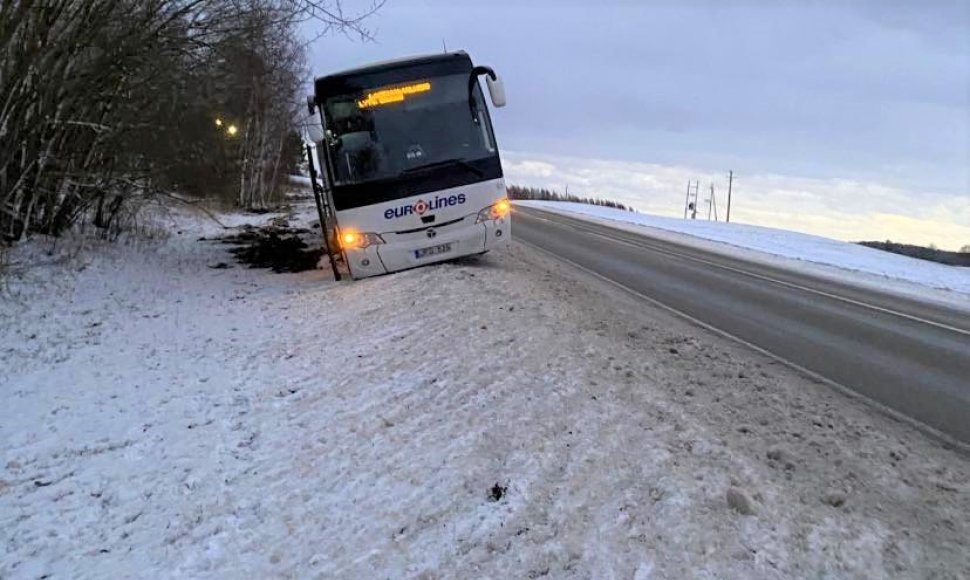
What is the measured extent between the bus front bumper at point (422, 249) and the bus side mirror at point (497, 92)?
178 centimetres

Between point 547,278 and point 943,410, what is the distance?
6543 millimetres

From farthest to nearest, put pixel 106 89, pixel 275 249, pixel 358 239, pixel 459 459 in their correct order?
pixel 275 249 → pixel 106 89 → pixel 358 239 → pixel 459 459

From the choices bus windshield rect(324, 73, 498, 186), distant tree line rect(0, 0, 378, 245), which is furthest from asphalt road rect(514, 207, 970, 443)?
distant tree line rect(0, 0, 378, 245)

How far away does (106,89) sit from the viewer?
12.8 meters

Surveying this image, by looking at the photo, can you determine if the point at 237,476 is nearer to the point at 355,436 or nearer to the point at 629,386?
the point at 355,436

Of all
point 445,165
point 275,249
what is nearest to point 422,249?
point 445,165

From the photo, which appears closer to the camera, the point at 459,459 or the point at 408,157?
the point at 459,459

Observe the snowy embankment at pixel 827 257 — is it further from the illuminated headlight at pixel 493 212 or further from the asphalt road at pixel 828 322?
the illuminated headlight at pixel 493 212

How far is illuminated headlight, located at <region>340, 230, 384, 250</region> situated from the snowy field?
220cm

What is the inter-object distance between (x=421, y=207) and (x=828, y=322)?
614cm

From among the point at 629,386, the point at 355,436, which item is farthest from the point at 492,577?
the point at 629,386

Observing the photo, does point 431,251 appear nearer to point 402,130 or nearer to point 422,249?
point 422,249

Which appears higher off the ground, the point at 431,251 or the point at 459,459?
the point at 431,251

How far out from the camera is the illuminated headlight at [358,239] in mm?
11133
